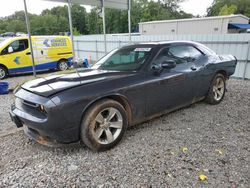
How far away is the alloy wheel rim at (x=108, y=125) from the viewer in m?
2.63

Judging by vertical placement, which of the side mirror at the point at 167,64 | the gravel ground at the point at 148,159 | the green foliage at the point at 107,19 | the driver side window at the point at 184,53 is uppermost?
the green foliage at the point at 107,19

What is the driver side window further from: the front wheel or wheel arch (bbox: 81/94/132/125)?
wheel arch (bbox: 81/94/132/125)

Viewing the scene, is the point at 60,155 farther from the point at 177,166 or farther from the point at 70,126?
the point at 177,166

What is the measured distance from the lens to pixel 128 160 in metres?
2.52

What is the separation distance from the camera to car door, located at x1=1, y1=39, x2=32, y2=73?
8641 millimetres

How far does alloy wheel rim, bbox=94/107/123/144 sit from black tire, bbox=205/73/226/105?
2605 millimetres

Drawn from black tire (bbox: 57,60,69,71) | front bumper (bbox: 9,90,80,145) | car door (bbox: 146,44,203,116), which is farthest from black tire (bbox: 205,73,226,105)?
black tire (bbox: 57,60,69,71)

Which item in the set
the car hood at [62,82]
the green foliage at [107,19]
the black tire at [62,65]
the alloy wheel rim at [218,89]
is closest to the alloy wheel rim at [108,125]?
the car hood at [62,82]

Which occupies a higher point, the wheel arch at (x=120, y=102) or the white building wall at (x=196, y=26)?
the white building wall at (x=196, y=26)

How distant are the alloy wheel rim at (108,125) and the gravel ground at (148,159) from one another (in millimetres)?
202

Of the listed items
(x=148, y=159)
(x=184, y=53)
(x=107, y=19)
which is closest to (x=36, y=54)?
(x=184, y=53)

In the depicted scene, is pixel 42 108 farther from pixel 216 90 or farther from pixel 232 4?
pixel 232 4

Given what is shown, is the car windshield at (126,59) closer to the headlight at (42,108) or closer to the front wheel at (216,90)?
the headlight at (42,108)

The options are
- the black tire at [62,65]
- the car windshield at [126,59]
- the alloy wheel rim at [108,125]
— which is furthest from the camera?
the black tire at [62,65]
